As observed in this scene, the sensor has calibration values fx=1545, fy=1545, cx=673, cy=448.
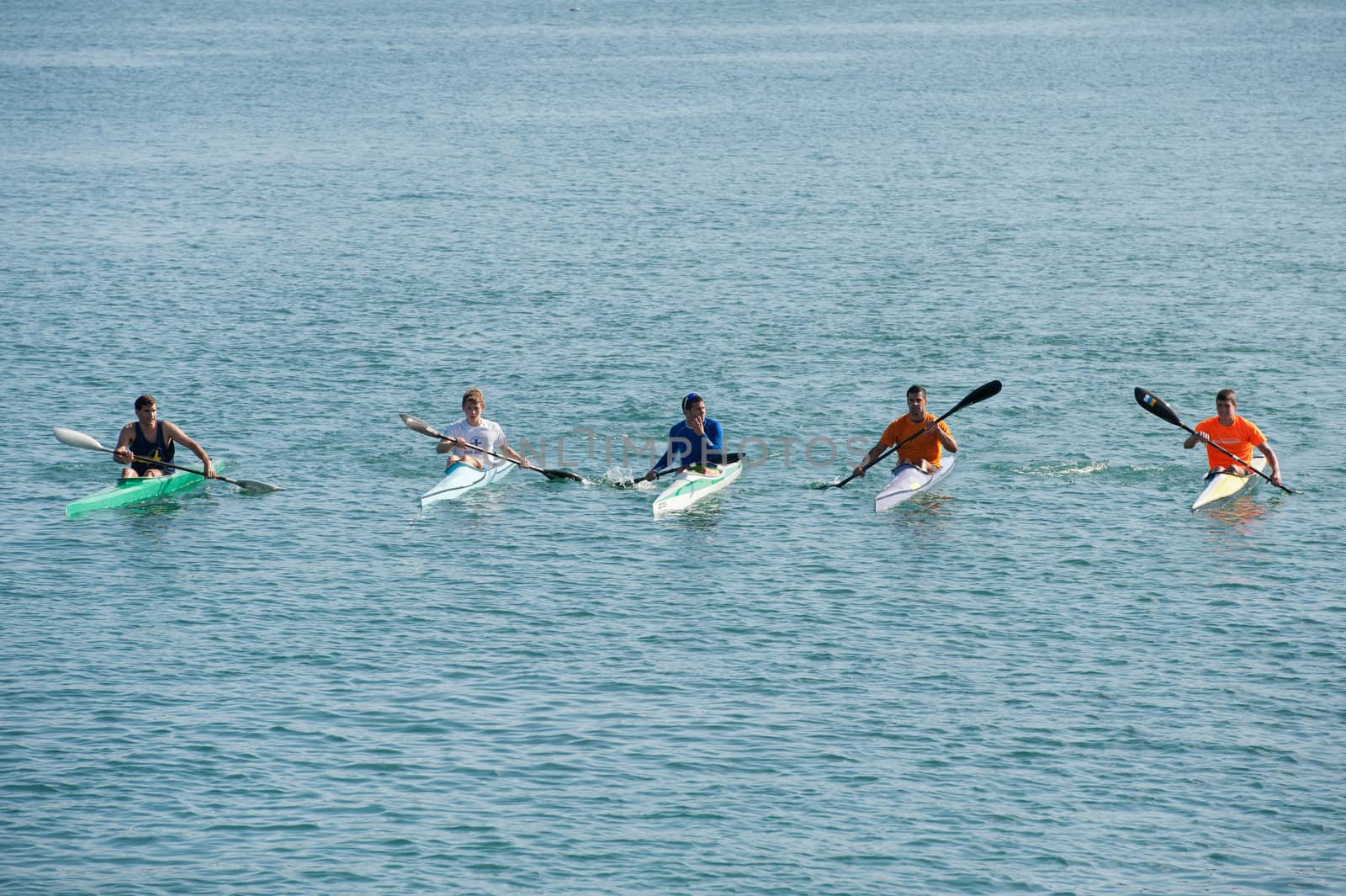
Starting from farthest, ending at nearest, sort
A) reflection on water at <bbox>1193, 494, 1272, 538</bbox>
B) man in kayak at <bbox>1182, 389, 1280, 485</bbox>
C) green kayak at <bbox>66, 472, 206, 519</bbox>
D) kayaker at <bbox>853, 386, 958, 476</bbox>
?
kayaker at <bbox>853, 386, 958, 476</bbox> → man in kayak at <bbox>1182, 389, 1280, 485</bbox> → green kayak at <bbox>66, 472, 206, 519</bbox> → reflection on water at <bbox>1193, 494, 1272, 538</bbox>

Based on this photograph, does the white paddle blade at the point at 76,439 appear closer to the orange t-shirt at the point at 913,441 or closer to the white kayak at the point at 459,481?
the white kayak at the point at 459,481

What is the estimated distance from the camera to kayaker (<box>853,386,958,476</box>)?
22594 millimetres

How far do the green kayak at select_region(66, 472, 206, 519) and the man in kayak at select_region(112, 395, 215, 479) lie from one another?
0.14 metres

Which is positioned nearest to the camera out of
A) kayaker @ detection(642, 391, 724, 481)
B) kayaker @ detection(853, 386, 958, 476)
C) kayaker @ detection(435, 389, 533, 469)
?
kayaker @ detection(853, 386, 958, 476)

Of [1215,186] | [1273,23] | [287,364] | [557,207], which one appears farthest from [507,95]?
[1273,23]

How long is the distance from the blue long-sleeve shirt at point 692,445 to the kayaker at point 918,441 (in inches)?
84.9

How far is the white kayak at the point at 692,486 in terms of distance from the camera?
2248cm

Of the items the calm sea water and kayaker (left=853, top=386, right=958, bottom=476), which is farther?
kayaker (left=853, top=386, right=958, bottom=476)

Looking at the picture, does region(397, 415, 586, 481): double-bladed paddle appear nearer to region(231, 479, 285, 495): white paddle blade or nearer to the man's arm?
region(231, 479, 285, 495): white paddle blade

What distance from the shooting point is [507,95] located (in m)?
73.9

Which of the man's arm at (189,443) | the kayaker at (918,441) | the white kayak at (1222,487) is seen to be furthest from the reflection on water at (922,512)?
the man's arm at (189,443)

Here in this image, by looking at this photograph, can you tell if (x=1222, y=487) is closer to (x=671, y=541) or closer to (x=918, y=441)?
(x=918, y=441)

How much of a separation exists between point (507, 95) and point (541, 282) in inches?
1479

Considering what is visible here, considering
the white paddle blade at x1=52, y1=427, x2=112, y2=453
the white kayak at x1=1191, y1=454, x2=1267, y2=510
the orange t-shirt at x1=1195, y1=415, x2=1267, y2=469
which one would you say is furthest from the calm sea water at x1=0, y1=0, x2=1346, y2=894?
the white paddle blade at x1=52, y1=427, x2=112, y2=453
